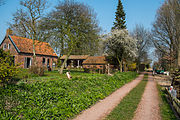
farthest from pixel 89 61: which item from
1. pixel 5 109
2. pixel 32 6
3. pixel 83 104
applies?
pixel 5 109

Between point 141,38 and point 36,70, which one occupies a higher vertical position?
point 141,38

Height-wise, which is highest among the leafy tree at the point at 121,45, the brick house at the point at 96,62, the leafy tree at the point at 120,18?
the leafy tree at the point at 120,18

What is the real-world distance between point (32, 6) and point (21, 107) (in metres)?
20.0

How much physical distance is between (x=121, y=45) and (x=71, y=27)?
12059 mm

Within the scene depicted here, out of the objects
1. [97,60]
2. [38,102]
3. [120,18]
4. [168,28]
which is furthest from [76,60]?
[38,102]

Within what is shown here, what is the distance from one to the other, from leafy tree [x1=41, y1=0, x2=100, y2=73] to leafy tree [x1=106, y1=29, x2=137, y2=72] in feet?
26.2

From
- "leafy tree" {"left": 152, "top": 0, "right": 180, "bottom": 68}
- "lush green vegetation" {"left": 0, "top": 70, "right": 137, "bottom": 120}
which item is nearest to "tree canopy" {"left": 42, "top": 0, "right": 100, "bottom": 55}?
"leafy tree" {"left": 152, "top": 0, "right": 180, "bottom": 68}

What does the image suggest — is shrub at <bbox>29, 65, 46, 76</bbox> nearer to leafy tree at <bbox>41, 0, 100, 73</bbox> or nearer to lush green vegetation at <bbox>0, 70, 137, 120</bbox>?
leafy tree at <bbox>41, 0, 100, 73</bbox>

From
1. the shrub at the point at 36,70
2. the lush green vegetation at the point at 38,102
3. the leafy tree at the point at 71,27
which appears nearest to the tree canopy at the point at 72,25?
the leafy tree at the point at 71,27

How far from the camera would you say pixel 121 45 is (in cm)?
2856

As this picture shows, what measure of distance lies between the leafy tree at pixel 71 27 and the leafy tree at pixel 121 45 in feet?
26.2

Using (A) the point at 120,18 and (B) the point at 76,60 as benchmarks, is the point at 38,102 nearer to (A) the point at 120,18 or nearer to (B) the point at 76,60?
Answer: (A) the point at 120,18

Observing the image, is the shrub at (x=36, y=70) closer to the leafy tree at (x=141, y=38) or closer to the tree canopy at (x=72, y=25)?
the tree canopy at (x=72, y=25)

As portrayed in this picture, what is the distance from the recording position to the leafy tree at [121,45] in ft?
92.5
